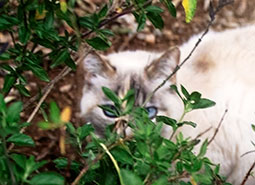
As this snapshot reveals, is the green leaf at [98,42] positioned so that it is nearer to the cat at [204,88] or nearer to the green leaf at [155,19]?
the green leaf at [155,19]

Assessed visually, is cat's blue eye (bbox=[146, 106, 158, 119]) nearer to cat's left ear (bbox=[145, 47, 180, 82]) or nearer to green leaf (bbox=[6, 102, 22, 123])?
cat's left ear (bbox=[145, 47, 180, 82])

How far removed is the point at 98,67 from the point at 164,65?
0.97 feet

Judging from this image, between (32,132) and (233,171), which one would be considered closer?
(233,171)

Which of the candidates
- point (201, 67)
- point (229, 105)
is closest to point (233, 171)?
point (229, 105)

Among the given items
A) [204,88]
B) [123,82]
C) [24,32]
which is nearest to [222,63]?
[204,88]

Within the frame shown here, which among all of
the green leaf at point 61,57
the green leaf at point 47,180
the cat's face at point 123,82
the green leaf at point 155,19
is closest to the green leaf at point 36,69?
the green leaf at point 61,57

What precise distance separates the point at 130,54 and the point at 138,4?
126 centimetres

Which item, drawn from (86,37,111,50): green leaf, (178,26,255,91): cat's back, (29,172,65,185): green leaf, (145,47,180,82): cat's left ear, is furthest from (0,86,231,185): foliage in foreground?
(178,26,255,91): cat's back

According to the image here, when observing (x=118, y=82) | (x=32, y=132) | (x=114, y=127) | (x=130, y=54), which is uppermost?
(x=130, y=54)

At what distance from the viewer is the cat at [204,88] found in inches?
89.0

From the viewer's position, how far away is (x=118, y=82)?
2.32 metres

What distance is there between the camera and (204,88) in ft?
7.79

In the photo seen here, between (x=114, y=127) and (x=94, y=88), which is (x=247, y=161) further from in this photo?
(x=114, y=127)

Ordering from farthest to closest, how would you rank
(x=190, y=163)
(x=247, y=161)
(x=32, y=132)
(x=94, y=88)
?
(x=32, y=132) → (x=94, y=88) → (x=247, y=161) → (x=190, y=163)
